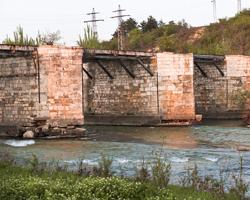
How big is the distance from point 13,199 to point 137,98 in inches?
618

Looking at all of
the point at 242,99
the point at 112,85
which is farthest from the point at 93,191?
the point at 242,99

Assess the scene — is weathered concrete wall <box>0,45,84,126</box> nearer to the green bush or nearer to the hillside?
the green bush

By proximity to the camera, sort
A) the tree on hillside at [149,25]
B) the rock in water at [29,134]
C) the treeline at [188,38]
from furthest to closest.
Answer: the tree on hillside at [149,25] → the treeline at [188,38] → the rock in water at [29,134]

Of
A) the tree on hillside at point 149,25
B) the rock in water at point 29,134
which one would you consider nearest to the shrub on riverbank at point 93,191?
the rock in water at point 29,134

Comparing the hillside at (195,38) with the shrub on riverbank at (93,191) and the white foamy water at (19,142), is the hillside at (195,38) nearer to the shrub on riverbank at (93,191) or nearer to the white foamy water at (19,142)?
the white foamy water at (19,142)

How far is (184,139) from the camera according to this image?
49.4ft

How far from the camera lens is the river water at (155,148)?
31.6 ft

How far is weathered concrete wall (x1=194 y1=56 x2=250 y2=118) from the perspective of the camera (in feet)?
76.8

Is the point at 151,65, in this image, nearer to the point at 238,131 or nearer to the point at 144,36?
the point at 238,131

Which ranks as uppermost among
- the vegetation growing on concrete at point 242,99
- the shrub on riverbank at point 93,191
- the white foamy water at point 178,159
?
the vegetation growing on concrete at point 242,99

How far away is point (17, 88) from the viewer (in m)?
16.5

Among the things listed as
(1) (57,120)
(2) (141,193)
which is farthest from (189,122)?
(2) (141,193)

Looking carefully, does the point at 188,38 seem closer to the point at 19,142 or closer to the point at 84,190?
the point at 19,142

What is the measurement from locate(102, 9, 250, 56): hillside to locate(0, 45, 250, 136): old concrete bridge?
26.7 feet
